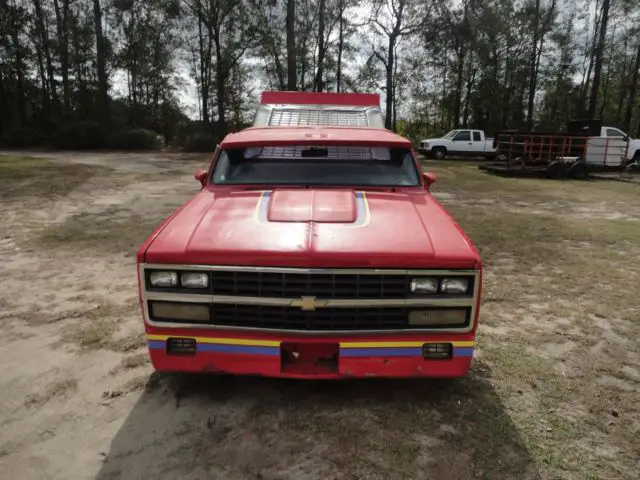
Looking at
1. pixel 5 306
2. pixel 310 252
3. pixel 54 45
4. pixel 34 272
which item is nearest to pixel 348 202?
pixel 310 252

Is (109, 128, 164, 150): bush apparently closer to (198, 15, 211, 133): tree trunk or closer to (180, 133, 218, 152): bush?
(180, 133, 218, 152): bush

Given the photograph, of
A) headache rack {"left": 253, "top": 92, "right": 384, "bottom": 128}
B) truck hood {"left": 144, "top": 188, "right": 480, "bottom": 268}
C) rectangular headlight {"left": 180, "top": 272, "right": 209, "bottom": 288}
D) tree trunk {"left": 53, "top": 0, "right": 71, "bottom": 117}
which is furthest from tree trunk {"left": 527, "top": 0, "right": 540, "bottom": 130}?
rectangular headlight {"left": 180, "top": 272, "right": 209, "bottom": 288}

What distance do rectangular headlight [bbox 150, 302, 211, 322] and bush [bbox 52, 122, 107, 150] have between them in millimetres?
27178

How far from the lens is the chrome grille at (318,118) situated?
6.01 m

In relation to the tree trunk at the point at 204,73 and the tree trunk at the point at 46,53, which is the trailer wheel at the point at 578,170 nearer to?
the tree trunk at the point at 204,73

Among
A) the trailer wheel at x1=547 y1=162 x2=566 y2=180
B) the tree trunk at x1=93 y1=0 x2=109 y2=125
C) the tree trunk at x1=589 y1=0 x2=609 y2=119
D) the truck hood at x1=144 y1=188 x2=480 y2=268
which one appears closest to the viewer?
the truck hood at x1=144 y1=188 x2=480 y2=268

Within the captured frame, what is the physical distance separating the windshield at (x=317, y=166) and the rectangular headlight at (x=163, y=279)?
121 centimetres

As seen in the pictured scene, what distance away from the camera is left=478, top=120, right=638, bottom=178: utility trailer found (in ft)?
52.8

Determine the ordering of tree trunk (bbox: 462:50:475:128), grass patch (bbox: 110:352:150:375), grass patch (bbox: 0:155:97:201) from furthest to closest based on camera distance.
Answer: tree trunk (bbox: 462:50:475:128) < grass patch (bbox: 0:155:97:201) < grass patch (bbox: 110:352:150:375)

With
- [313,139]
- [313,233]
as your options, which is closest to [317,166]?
[313,139]

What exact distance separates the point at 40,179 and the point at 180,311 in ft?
38.6

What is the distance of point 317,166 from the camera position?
3697 millimetres

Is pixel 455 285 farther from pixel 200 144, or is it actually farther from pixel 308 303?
pixel 200 144

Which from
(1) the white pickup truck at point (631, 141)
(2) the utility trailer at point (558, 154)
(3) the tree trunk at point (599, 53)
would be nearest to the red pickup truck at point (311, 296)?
(2) the utility trailer at point (558, 154)
